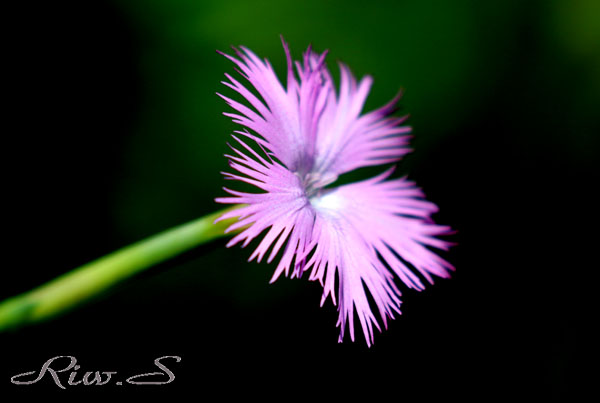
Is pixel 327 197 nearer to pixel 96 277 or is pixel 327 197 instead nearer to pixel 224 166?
pixel 96 277

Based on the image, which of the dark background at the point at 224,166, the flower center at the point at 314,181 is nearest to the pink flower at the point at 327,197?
the flower center at the point at 314,181

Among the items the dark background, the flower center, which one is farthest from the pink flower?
the dark background

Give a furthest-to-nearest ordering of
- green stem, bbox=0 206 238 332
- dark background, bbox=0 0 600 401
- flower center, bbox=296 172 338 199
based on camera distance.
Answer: dark background, bbox=0 0 600 401
flower center, bbox=296 172 338 199
green stem, bbox=0 206 238 332

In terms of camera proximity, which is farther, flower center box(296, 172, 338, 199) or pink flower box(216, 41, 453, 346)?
flower center box(296, 172, 338, 199)

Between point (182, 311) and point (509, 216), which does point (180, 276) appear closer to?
point (182, 311)

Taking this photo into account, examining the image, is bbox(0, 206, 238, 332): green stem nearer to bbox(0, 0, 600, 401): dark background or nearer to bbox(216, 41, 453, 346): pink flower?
bbox(216, 41, 453, 346): pink flower

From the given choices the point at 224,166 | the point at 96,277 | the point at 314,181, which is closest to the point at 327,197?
the point at 314,181

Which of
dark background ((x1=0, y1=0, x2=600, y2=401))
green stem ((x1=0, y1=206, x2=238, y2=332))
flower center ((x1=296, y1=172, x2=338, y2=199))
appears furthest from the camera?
dark background ((x1=0, y1=0, x2=600, y2=401))

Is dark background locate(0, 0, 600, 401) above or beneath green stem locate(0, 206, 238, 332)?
above
